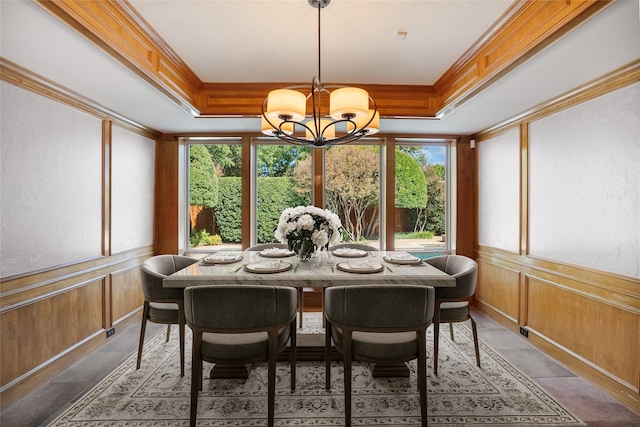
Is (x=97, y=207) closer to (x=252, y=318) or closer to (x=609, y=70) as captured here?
(x=252, y=318)

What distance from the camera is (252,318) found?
1755 millimetres

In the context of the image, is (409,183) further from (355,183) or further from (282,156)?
(282,156)

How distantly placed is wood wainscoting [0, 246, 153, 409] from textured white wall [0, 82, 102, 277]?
15 centimetres

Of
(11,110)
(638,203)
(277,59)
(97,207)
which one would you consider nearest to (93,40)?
(11,110)

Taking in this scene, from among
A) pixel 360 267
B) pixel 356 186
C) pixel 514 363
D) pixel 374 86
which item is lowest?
pixel 514 363

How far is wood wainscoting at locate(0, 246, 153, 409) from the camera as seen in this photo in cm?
213

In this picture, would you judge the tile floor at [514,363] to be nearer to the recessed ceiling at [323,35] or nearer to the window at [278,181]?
the window at [278,181]

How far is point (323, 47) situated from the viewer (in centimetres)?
252

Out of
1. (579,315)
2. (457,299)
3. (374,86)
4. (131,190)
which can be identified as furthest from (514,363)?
(131,190)

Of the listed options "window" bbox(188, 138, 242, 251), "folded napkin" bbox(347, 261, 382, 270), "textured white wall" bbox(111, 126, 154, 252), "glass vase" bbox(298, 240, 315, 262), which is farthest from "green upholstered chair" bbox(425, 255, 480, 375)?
"textured white wall" bbox(111, 126, 154, 252)

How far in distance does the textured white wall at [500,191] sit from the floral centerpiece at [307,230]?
6.97ft

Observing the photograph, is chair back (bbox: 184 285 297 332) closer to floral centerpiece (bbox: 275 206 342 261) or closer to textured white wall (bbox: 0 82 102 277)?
floral centerpiece (bbox: 275 206 342 261)

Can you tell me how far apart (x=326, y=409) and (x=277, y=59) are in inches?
106

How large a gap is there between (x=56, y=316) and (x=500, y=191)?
4.49m
